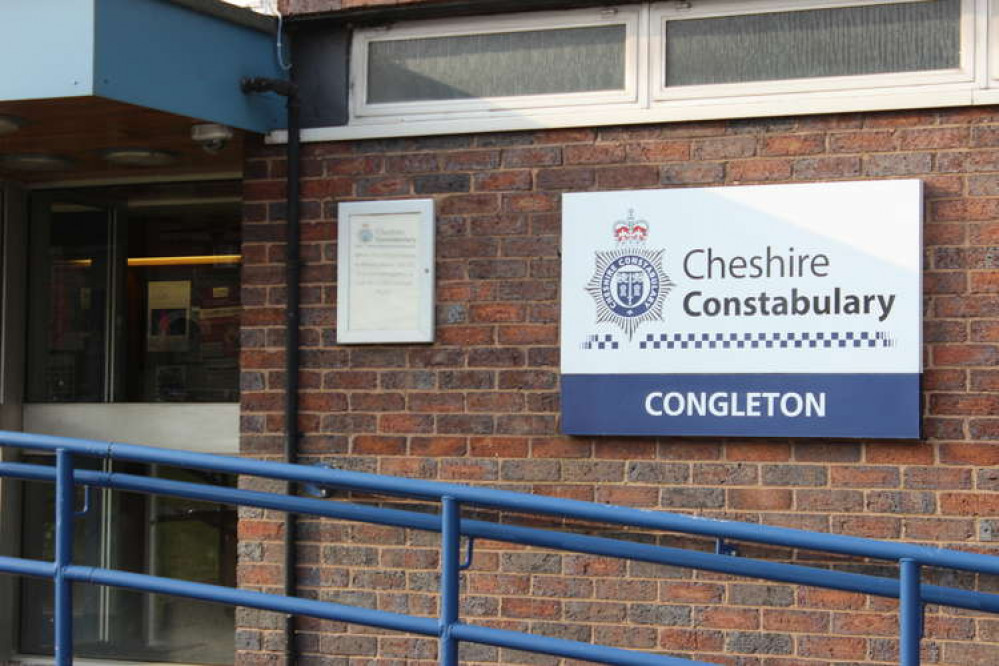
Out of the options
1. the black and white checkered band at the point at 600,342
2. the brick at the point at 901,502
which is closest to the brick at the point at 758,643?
the brick at the point at 901,502

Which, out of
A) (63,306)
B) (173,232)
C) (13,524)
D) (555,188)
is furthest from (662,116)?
(13,524)

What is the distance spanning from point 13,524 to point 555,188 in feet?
10.8

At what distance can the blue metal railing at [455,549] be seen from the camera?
3492 millimetres

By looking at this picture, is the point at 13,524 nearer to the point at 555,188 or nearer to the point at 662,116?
the point at 555,188

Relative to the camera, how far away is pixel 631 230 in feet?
17.9

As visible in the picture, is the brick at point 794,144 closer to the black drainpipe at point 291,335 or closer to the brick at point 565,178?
the brick at point 565,178

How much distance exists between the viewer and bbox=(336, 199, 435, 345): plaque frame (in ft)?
18.7

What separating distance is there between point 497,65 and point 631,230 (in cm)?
90

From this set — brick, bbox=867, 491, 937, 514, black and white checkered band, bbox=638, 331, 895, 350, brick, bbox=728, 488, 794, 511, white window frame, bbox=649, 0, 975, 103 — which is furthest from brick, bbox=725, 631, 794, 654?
white window frame, bbox=649, 0, 975, 103

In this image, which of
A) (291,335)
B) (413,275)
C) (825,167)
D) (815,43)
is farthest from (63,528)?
(815,43)

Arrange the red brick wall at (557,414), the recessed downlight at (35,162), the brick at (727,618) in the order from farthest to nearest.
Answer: the recessed downlight at (35,162)
the brick at (727,618)
the red brick wall at (557,414)

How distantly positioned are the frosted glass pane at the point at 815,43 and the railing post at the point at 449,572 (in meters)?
2.37

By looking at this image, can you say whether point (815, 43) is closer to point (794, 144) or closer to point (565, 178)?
point (794, 144)

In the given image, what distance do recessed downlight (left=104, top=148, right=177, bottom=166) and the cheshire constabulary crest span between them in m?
2.11
